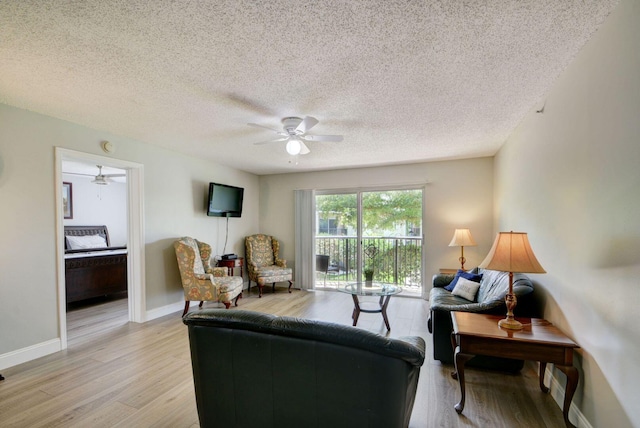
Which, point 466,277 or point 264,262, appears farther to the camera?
point 264,262

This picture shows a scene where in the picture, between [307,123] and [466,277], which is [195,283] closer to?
[307,123]

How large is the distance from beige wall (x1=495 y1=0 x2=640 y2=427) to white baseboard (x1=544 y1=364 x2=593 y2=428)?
5cm

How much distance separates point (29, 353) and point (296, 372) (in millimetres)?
2981

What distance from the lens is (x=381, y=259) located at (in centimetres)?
551

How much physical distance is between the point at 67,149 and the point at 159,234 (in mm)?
1440

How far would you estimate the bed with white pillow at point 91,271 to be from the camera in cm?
434

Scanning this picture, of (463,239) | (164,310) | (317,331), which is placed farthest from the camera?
(463,239)

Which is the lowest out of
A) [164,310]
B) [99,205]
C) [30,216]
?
[164,310]

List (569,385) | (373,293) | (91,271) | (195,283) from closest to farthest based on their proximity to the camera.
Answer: (569,385) < (373,293) < (195,283) < (91,271)

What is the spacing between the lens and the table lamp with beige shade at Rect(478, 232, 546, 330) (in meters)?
1.98

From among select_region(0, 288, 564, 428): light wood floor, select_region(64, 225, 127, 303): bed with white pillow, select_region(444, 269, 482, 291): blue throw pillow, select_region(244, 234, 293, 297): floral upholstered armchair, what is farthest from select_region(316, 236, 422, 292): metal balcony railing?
select_region(64, 225, 127, 303): bed with white pillow

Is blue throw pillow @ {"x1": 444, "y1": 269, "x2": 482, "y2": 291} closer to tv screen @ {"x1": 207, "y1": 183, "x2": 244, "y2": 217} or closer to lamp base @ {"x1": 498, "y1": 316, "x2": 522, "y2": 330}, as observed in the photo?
lamp base @ {"x1": 498, "y1": 316, "x2": 522, "y2": 330}

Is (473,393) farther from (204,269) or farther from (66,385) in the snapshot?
(204,269)

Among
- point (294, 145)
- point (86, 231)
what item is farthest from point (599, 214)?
point (86, 231)
